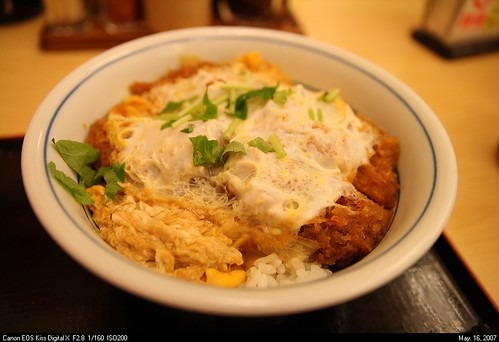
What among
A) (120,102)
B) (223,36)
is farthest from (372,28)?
(120,102)

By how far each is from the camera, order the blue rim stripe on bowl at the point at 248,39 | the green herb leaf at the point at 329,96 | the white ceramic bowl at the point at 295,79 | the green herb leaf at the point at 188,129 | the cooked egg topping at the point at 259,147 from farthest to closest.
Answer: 1. the green herb leaf at the point at 329,96
2. the green herb leaf at the point at 188,129
3. the cooked egg topping at the point at 259,147
4. the blue rim stripe on bowl at the point at 248,39
5. the white ceramic bowl at the point at 295,79

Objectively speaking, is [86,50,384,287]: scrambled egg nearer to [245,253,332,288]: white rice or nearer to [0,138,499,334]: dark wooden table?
[245,253,332,288]: white rice

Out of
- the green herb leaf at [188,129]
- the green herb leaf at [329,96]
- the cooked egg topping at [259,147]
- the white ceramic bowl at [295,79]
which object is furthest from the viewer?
the green herb leaf at [329,96]

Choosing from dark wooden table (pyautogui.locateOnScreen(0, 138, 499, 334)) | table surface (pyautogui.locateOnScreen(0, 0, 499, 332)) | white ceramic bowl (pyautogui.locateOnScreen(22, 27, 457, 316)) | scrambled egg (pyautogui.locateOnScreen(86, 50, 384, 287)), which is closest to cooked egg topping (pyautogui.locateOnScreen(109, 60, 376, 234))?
scrambled egg (pyautogui.locateOnScreen(86, 50, 384, 287))

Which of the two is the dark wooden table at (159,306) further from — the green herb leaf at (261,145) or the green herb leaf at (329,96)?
the green herb leaf at (329,96)

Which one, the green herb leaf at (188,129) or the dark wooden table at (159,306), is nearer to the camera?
the dark wooden table at (159,306)

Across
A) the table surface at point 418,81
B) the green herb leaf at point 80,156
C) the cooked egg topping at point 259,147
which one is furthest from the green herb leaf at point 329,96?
the green herb leaf at point 80,156
